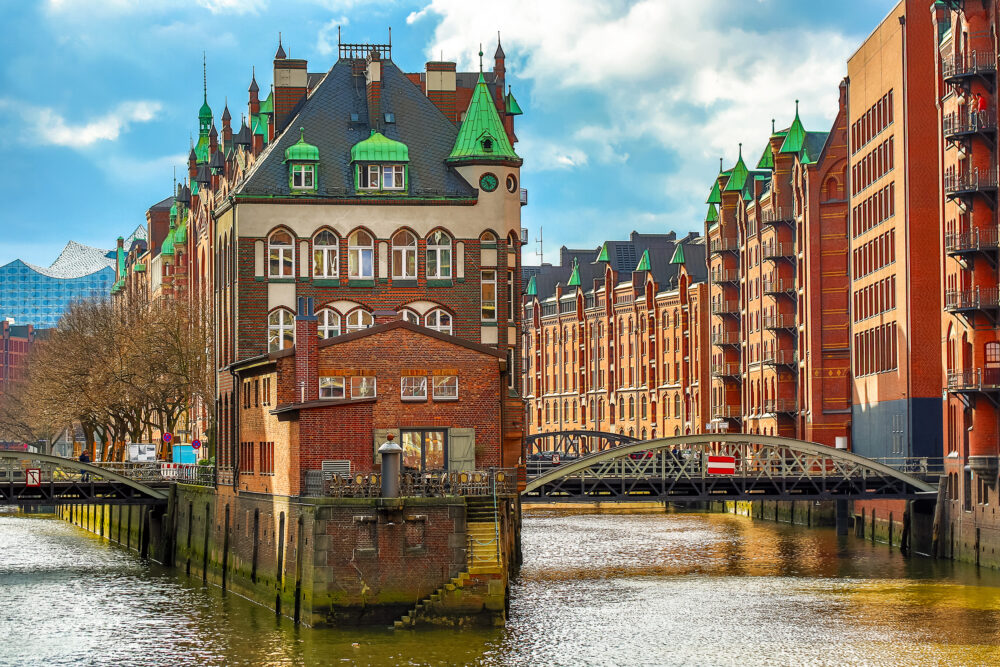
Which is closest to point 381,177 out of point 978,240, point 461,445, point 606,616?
point 461,445

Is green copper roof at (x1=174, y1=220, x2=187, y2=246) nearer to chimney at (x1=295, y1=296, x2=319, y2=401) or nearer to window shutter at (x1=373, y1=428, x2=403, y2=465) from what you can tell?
chimney at (x1=295, y1=296, x2=319, y2=401)

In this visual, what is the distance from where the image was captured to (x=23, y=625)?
57906mm

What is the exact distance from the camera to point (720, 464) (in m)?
83.8

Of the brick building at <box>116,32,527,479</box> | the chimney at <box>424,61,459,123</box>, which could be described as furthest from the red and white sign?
the chimney at <box>424,61,459,123</box>

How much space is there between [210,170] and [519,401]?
6512cm

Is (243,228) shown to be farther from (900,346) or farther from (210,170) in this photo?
(210,170)

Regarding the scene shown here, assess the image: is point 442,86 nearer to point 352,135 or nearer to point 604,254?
point 352,135

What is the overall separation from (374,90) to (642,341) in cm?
9425

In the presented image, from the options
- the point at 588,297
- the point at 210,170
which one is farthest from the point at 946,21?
the point at 588,297

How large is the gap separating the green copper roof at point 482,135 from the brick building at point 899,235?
22.8 metres

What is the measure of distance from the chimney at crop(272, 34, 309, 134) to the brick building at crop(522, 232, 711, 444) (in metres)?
72.3

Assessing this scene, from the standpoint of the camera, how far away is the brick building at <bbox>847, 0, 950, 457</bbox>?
91750 mm

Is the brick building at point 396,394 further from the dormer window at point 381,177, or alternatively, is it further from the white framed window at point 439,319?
the dormer window at point 381,177

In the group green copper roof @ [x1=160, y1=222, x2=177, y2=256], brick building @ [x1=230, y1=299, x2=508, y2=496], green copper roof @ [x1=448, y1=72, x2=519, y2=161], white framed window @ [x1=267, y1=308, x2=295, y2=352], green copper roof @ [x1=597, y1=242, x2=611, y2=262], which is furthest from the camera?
green copper roof @ [x1=597, y1=242, x2=611, y2=262]
